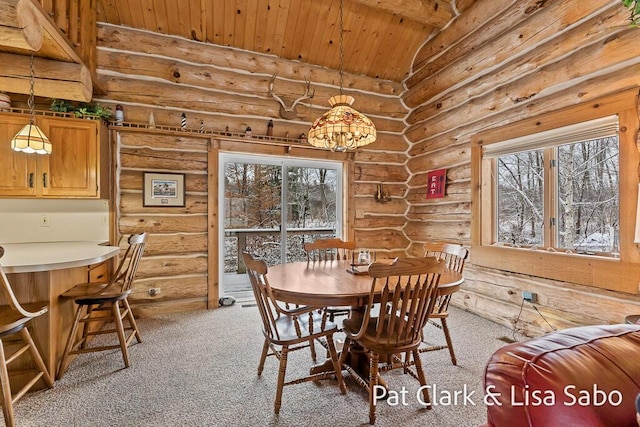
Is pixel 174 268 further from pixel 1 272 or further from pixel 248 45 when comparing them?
pixel 248 45

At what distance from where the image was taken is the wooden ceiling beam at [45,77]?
2.85 m

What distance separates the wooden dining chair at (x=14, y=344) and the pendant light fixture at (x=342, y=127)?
7.23 feet

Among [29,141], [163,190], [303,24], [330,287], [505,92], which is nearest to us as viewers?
[330,287]

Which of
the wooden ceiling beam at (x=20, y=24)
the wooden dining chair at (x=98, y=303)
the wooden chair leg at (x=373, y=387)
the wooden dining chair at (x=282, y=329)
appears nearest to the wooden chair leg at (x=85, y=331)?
the wooden dining chair at (x=98, y=303)

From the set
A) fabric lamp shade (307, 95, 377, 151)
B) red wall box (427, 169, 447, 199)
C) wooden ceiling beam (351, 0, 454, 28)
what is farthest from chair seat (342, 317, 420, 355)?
wooden ceiling beam (351, 0, 454, 28)

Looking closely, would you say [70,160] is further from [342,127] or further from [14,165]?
[342,127]

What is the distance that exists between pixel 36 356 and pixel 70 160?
2028 millimetres

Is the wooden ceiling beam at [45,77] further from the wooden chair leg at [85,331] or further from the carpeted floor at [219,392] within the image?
the carpeted floor at [219,392]

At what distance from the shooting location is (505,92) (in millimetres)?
3338

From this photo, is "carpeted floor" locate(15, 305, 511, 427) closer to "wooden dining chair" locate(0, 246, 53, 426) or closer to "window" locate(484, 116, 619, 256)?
"wooden dining chair" locate(0, 246, 53, 426)

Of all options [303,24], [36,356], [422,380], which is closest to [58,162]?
[36,356]

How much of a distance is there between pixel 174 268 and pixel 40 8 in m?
2.75

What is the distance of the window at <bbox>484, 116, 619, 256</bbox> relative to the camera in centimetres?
263

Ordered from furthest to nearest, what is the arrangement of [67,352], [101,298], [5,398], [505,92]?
[505,92]
[101,298]
[67,352]
[5,398]
